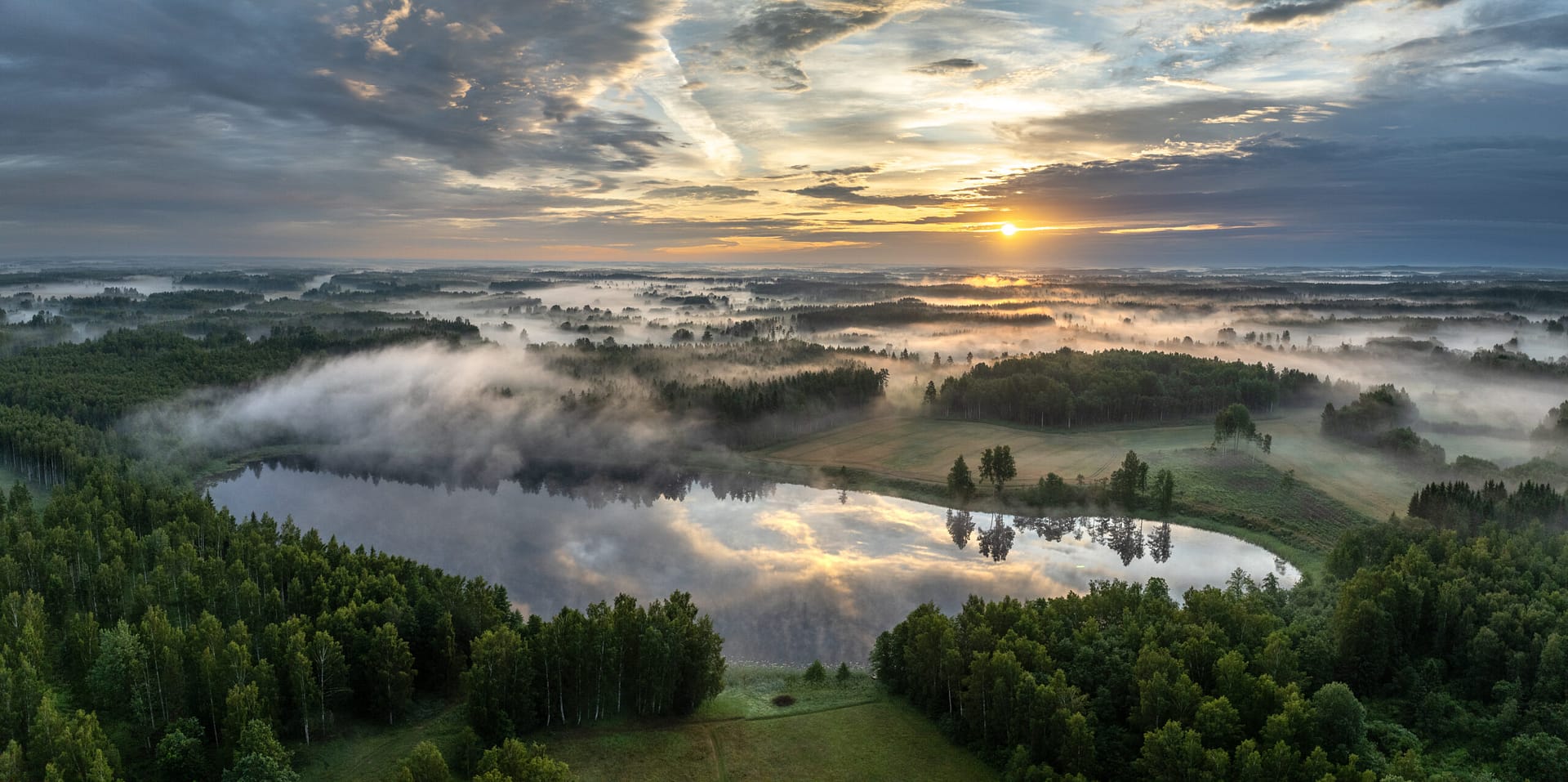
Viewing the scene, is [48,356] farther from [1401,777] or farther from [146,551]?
[1401,777]

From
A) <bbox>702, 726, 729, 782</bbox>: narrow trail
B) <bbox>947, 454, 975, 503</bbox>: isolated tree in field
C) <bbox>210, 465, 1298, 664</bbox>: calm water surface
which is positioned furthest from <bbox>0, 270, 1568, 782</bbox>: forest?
<bbox>947, 454, 975, 503</bbox>: isolated tree in field

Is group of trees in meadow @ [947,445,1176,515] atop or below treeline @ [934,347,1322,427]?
below

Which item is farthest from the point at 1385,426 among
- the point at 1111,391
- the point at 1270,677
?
the point at 1270,677

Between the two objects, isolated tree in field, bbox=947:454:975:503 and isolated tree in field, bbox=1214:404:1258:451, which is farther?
isolated tree in field, bbox=1214:404:1258:451

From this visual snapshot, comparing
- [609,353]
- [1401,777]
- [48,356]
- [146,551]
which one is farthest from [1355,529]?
[48,356]

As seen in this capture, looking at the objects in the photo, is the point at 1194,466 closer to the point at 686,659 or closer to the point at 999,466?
the point at 999,466

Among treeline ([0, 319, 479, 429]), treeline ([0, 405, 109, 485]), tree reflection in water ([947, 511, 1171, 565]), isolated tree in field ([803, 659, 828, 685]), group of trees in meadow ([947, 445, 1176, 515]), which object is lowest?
tree reflection in water ([947, 511, 1171, 565])

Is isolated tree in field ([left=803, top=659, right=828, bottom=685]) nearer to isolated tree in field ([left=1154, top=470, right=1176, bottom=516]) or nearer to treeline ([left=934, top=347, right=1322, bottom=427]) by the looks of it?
isolated tree in field ([left=1154, top=470, right=1176, bottom=516])
